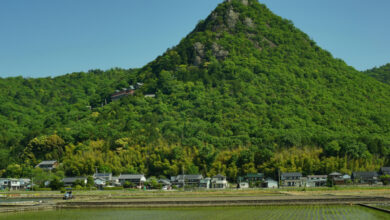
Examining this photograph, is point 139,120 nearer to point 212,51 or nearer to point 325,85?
point 212,51

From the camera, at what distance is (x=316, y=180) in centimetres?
7381

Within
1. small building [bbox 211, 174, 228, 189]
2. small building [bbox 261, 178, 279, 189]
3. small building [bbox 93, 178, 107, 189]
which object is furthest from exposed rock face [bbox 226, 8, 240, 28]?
small building [bbox 93, 178, 107, 189]

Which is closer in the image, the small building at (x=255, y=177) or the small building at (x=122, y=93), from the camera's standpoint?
the small building at (x=255, y=177)

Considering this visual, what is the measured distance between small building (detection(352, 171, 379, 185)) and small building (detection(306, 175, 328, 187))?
15.6 ft

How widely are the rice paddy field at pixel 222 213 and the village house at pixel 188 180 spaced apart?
36428mm

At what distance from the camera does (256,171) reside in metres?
77.5

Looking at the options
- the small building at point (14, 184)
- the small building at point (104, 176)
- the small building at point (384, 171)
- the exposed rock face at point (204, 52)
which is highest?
the exposed rock face at point (204, 52)

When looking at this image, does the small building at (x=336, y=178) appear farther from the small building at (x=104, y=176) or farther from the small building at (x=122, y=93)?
the small building at (x=122, y=93)

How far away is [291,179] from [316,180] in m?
4.22

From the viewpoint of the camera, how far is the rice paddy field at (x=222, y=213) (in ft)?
107

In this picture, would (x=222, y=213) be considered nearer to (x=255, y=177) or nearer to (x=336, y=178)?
(x=255, y=177)

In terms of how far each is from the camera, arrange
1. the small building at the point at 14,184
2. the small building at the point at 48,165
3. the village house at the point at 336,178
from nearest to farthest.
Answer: the village house at the point at 336,178 < the small building at the point at 14,184 < the small building at the point at 48,165

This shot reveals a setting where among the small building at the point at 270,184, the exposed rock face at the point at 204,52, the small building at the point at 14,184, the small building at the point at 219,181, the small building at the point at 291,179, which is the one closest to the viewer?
the small building at the point at 270,184

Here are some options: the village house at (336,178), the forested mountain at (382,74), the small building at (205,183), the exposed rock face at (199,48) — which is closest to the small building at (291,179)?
the village house at (336,178)
